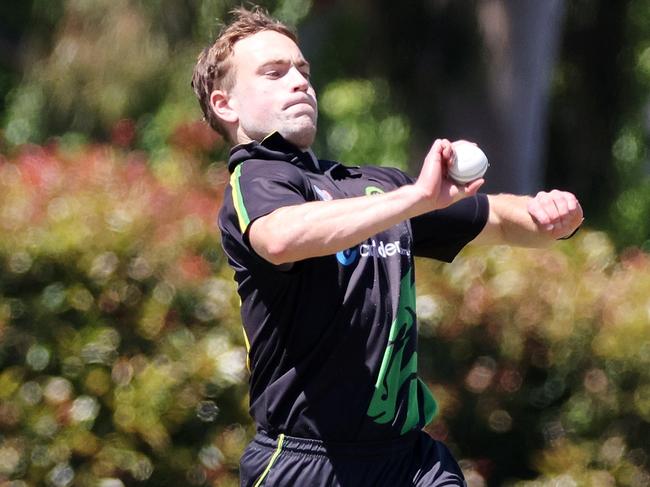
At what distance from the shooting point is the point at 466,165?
9.73 ft

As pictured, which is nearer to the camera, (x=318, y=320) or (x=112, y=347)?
(x=318, y=320)

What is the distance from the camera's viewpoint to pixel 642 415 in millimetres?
5691

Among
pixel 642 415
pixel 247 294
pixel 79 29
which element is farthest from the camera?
pixel 79 29

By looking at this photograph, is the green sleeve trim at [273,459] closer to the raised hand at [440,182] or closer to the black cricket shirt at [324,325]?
the black cricket shirt at [324,325]

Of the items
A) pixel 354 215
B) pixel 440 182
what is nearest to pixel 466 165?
pixel 440 182

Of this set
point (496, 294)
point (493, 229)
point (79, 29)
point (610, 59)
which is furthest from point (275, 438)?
point (610, 59)

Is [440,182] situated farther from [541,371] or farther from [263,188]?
[541,371]

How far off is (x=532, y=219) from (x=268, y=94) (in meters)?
0.79

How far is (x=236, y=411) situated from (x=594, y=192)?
280 inches

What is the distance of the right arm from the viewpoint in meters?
2.91

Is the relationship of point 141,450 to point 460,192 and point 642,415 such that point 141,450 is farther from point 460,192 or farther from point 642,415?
point 460,192

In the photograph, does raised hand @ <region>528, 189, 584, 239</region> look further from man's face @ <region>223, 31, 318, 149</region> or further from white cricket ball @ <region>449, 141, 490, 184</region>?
man's face @ <region>223, 31, 318, 149</region>

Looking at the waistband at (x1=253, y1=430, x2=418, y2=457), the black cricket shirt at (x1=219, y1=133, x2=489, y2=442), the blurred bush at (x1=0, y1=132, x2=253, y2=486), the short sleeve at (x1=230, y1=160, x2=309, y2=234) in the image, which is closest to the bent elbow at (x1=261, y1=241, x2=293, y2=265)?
the short sleeve at (x1=230, y1=160, x2=309, y2=234)

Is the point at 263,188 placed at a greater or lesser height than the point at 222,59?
lesser
